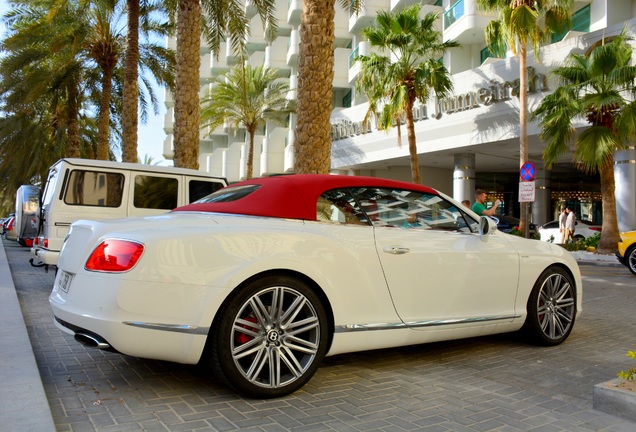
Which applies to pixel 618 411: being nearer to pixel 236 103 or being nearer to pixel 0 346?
pixel 0 346

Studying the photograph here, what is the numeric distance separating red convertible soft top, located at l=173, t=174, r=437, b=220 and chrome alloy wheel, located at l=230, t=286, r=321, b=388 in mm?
640

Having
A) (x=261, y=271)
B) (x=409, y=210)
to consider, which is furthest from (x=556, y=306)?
(x=261, y=271)

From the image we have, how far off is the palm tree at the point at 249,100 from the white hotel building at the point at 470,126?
14.0 feet

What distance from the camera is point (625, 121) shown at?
15602mm

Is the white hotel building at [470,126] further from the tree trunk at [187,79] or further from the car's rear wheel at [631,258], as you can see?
the tree trunk at [187,79]

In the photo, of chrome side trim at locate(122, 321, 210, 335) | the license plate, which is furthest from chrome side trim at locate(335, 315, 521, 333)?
the license plate

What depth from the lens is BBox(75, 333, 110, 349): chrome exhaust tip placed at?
3.36 metres

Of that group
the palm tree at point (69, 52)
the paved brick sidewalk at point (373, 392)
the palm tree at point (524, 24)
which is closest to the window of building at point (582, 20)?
the palm tree at point (524, 24)

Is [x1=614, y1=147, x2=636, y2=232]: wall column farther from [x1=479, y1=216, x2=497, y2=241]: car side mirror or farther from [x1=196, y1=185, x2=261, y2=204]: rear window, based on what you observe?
[x1=196, y1=185, x2=261, y2=204]: rear window

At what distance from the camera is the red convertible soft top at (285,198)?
399 cm

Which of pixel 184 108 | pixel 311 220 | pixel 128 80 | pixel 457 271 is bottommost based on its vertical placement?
pixel 457 271

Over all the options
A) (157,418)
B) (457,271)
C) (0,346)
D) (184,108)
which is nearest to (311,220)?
(457,271)

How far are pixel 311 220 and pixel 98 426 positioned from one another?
1.87 m

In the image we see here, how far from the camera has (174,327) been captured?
333 centimetres
